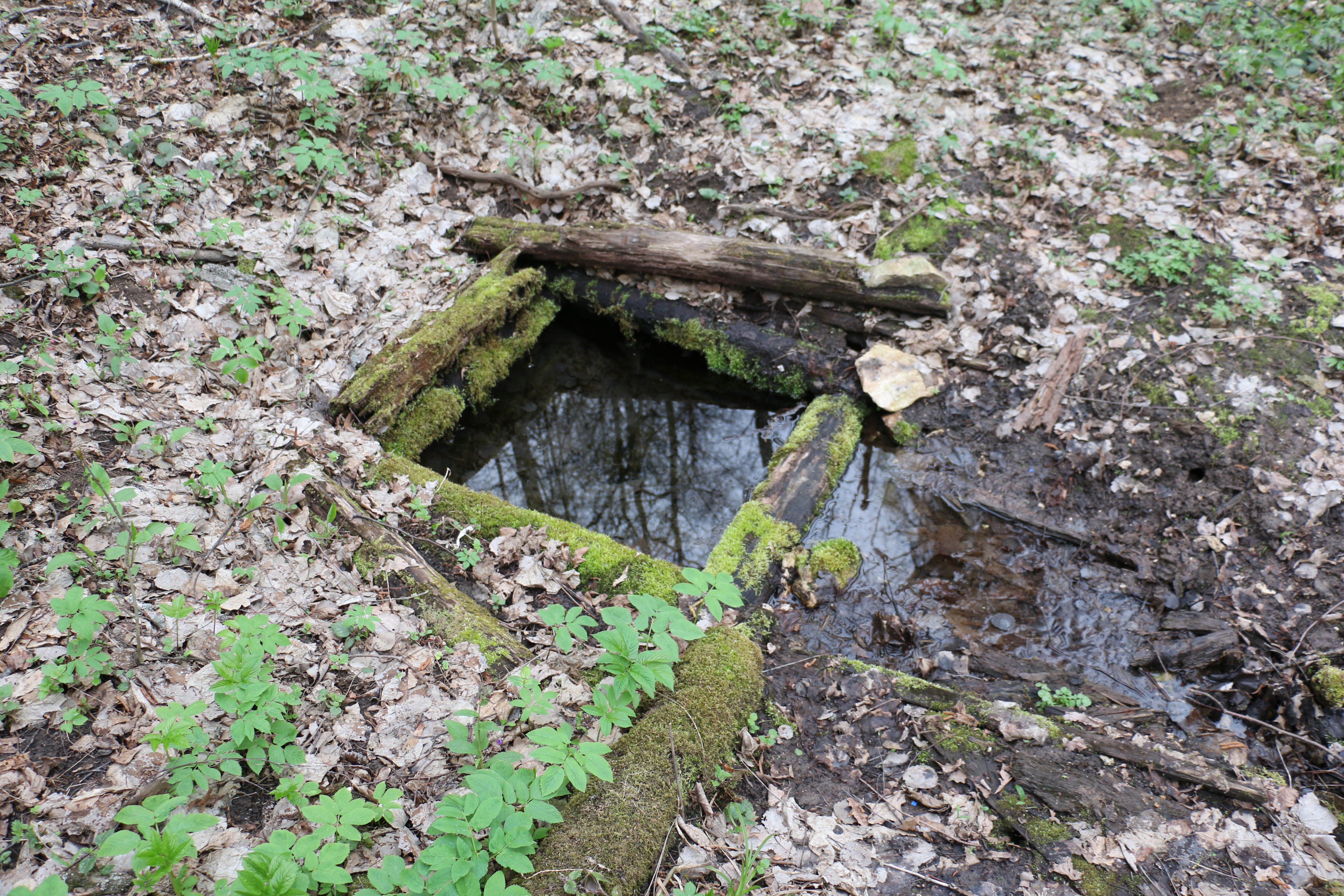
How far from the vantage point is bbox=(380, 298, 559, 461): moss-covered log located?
14.5 ft

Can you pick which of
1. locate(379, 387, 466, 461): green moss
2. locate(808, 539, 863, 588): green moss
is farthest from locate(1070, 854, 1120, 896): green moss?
locate(379, 387, 466, 461): green moss

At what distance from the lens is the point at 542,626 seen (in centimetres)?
321

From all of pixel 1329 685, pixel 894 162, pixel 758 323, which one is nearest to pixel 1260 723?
pixel 1329 685

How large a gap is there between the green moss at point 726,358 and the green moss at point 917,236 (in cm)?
127

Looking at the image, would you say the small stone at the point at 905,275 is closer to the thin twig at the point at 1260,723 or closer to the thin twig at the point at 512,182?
the thin twig at the point at 512,182

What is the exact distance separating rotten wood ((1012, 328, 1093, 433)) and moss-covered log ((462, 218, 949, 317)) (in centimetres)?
90

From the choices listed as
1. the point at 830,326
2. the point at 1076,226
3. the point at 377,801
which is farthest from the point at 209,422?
the point at 1076,226

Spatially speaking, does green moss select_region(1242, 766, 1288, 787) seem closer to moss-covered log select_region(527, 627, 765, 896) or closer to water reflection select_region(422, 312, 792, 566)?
moss-covered log select_region(527, 627, 765, 896)

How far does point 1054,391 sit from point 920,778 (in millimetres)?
3147

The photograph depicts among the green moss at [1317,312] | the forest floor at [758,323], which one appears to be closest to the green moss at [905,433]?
the forest floor at [758,323]

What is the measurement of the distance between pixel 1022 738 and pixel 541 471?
3.42 meters

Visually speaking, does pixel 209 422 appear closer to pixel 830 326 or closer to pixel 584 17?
pixel 830 326

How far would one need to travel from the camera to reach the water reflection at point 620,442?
466cm

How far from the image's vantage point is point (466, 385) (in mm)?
4984
